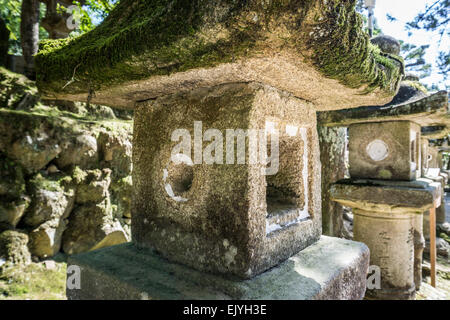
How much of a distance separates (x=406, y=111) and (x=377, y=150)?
60cm

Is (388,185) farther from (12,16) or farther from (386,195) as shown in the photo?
(12,16)

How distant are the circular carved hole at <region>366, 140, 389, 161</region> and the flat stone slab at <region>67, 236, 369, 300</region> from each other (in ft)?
6.14

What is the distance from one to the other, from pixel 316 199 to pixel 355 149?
75.8 inches

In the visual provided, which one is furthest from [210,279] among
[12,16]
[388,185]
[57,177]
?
[12,16]

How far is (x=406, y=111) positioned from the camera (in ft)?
8.94

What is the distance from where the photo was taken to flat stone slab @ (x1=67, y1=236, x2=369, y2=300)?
114 centimetres

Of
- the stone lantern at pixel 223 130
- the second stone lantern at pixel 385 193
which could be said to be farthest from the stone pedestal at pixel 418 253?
the stone lantern at pixel 223 130

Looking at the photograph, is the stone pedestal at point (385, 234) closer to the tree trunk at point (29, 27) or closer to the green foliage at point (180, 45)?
the green foliage at point (180, 45)

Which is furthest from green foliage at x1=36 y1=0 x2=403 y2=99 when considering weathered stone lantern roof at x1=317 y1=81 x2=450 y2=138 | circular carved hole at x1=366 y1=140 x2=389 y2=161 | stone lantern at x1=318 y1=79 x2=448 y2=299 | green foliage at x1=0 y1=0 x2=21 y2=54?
green foliage at x1=0 y1=0 x2=21 y2=54

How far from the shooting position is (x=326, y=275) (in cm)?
130

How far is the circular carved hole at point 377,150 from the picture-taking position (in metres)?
3.12

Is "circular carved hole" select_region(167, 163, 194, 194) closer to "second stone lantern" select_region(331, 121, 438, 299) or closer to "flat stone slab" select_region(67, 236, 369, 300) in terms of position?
"flat stone slab" select_region(67, 236, 369, 300)
